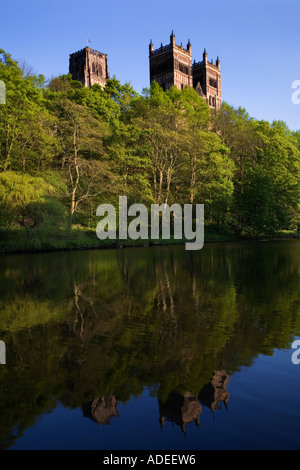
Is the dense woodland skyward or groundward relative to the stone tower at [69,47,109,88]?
groundward

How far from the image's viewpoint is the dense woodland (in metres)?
33.1

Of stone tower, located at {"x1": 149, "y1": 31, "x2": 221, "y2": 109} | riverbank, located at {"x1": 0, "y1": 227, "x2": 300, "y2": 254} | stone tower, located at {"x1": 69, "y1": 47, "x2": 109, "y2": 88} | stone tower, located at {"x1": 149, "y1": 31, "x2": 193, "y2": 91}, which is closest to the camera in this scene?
riverbank, located at {"x1": 0, "y1": 227, "x2": 300, "y2": 254}

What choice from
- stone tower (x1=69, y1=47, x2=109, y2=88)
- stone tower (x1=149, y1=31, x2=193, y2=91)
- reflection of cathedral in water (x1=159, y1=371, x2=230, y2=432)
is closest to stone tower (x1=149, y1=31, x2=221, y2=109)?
stone tower (x1=149, y1=31, x2=193, y2=91)

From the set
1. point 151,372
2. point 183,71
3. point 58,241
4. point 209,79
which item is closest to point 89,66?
point 183,71

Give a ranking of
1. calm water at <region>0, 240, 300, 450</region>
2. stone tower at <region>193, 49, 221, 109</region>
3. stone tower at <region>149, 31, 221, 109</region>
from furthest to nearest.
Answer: stone tower at <region>193, 49, 221, 109</region> → stone tower at <region>149, 31, 221, 109</region> → calm water at <region>0, 240, 300, 450</region>

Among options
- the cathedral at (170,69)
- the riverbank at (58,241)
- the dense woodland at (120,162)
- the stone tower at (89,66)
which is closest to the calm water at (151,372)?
the riverbank at (58,241)

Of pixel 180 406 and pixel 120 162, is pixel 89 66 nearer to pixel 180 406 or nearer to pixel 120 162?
pixel 120 162

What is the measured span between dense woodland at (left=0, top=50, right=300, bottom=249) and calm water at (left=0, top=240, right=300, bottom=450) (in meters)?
22.7

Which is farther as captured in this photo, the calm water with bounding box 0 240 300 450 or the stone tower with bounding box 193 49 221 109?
the stone tower with bounding box 193 49 221 109

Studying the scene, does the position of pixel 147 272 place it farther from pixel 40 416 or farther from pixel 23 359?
pixel 40 416

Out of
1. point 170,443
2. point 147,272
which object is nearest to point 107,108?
point 147,272

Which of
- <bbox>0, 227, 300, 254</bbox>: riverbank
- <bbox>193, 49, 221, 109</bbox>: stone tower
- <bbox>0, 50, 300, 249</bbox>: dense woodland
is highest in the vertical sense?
<bbox>193, 49, 221, 109</bbox>: stone tower

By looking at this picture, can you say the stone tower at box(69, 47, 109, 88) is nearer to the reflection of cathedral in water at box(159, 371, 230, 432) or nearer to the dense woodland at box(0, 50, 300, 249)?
the dense woodland at box(0, 50, 300, 249)

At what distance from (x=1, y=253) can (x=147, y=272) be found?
17.1m
